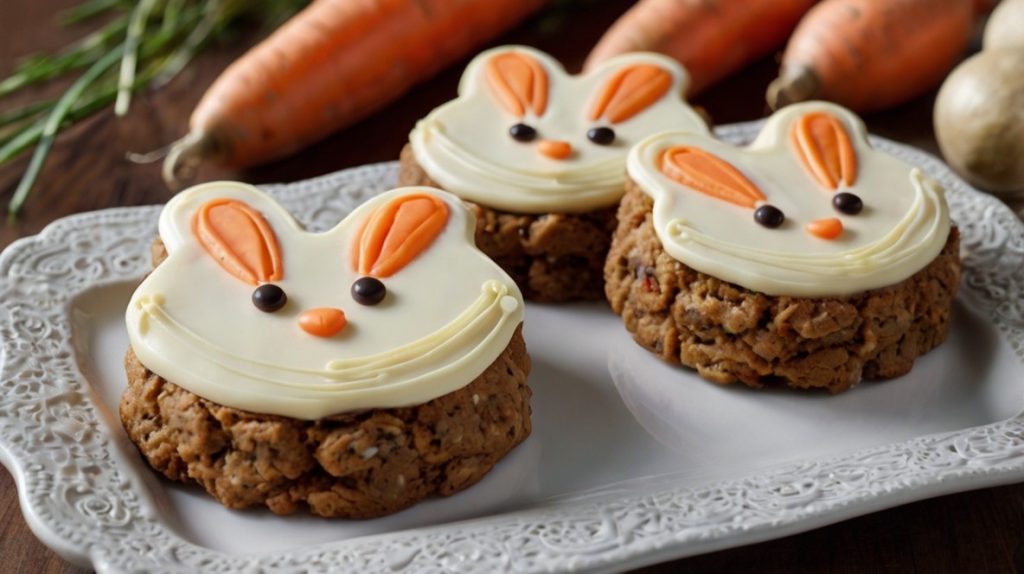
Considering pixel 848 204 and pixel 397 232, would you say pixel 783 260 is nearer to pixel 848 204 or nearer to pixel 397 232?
pixel 848 204

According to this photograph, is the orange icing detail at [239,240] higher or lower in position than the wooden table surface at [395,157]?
higher

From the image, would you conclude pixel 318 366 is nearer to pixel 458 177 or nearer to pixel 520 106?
pixel 458 177

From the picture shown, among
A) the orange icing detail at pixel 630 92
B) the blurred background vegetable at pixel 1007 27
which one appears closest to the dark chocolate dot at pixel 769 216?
the orange icing detail at pixel 630 92

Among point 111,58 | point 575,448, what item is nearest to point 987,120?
point 575,448

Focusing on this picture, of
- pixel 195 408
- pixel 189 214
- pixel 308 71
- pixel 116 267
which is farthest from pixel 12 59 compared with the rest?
pixel 195 408

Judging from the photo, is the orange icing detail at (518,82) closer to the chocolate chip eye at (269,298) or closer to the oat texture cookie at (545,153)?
the oat texture cookie at (545,153)
